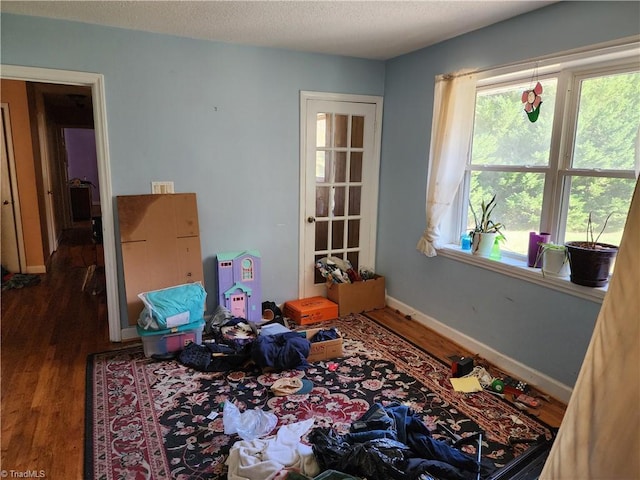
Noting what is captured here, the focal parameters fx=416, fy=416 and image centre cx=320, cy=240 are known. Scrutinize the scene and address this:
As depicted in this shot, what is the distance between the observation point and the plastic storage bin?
3035 millimetres

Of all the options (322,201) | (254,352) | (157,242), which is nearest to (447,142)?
(322,201)

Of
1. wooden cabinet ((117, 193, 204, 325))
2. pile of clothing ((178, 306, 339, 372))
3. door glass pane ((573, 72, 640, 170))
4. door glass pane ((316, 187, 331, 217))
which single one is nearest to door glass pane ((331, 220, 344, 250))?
door glass pane ((316, 187, 331, 217))

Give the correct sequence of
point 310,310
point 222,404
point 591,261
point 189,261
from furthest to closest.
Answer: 1. point 310,310
2. point 189,261
3. point 222,404
4. point 591,261

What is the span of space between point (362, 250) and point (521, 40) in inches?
91.3

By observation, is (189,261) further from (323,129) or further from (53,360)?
(323,129)

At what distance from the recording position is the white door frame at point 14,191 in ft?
15.8

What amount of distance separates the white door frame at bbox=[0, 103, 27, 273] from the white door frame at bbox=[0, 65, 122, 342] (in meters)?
2.44

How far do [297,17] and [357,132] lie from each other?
4.76 feet

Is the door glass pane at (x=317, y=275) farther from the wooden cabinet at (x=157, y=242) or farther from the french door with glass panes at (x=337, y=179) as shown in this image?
the wooden cabinet at (x=157, y=242)

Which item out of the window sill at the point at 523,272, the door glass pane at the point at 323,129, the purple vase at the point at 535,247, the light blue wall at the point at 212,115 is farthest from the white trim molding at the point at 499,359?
the door glass pane at the point at 323,129

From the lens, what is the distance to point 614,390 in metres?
0.38

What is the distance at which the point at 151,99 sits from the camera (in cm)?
322

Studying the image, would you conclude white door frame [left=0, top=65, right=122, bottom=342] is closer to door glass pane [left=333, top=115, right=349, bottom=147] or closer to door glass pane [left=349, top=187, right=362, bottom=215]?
door glass pane [left=333, top=115, right=349, bottom=147]

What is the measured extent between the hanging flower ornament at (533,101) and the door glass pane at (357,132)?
1.61 metres
